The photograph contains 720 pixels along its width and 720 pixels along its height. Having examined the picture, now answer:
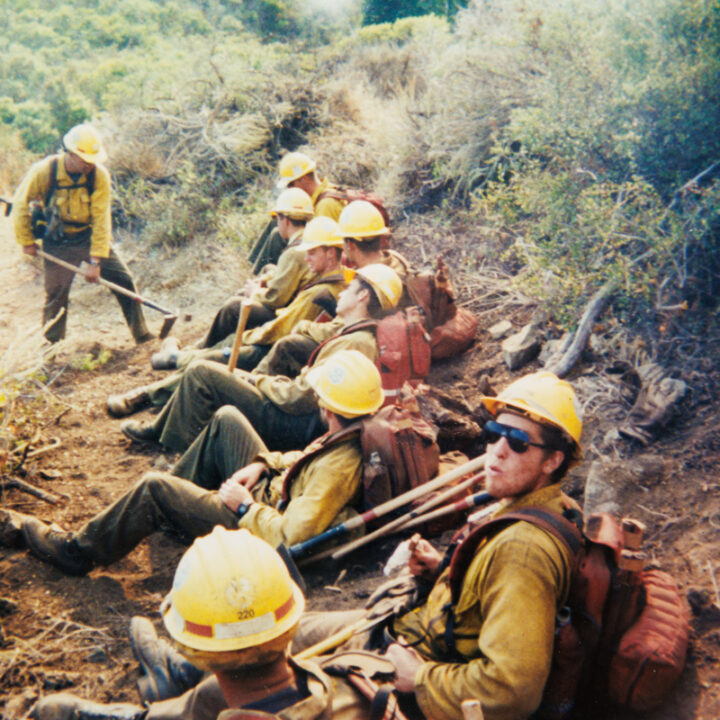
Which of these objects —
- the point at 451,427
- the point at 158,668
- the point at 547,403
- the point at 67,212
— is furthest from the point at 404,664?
the point at 67,212

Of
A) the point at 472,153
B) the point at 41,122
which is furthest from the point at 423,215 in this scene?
the point at 41,122

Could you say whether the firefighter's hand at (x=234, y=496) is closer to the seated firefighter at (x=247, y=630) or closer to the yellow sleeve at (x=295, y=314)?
the seated firefighter at (x=247, y=630)

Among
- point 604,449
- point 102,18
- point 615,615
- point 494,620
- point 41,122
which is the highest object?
point 102,18

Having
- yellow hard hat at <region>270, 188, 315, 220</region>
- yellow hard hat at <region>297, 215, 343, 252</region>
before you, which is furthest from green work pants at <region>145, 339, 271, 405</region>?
yellow hard hat at <region>270, 188, 315, 220</region>

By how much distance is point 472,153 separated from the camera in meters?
8.02

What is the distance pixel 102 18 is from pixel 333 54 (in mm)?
8987

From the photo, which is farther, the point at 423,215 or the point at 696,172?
the point at 423,215

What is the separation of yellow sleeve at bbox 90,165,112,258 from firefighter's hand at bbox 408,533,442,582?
5.96 metres

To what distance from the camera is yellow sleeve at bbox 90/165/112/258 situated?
752 cm

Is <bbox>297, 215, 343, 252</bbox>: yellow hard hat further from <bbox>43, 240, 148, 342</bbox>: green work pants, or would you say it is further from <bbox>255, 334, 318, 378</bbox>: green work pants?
<bbox>43, 240, 148, 342</bbox>: green work pants

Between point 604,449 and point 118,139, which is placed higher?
point 118,139

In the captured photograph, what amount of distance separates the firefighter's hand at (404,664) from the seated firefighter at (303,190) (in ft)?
17.8

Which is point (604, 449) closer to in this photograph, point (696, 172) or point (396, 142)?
point (696, 172)

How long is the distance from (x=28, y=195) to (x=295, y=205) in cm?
278
